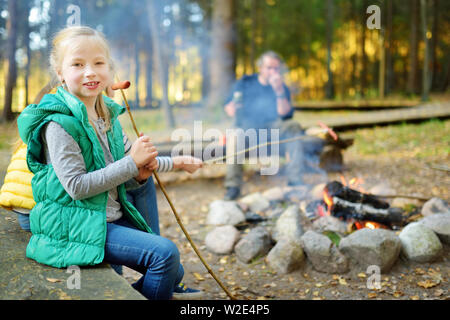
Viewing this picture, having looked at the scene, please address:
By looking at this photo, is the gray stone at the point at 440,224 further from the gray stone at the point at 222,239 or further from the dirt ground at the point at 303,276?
the gray stone at the point at 222,239

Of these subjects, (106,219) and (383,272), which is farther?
(383,272)

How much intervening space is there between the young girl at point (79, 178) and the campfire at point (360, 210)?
7.80 feet

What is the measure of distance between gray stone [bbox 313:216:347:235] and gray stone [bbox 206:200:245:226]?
856 mm

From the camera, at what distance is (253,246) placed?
3.79 m

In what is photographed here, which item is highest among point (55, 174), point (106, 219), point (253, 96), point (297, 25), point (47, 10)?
point (297, 25)

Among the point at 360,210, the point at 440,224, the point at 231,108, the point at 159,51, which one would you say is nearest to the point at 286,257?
the point at 360,210

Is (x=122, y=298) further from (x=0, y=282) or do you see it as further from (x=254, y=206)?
(x=254, y=206)

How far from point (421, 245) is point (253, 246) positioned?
1.43m

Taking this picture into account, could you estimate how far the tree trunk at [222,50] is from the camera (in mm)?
12664

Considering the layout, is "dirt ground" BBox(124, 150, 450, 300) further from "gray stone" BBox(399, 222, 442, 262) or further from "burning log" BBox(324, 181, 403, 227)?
"burning log" BBox(324, 181, 403, 227)

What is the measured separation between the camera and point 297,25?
2642 cm
